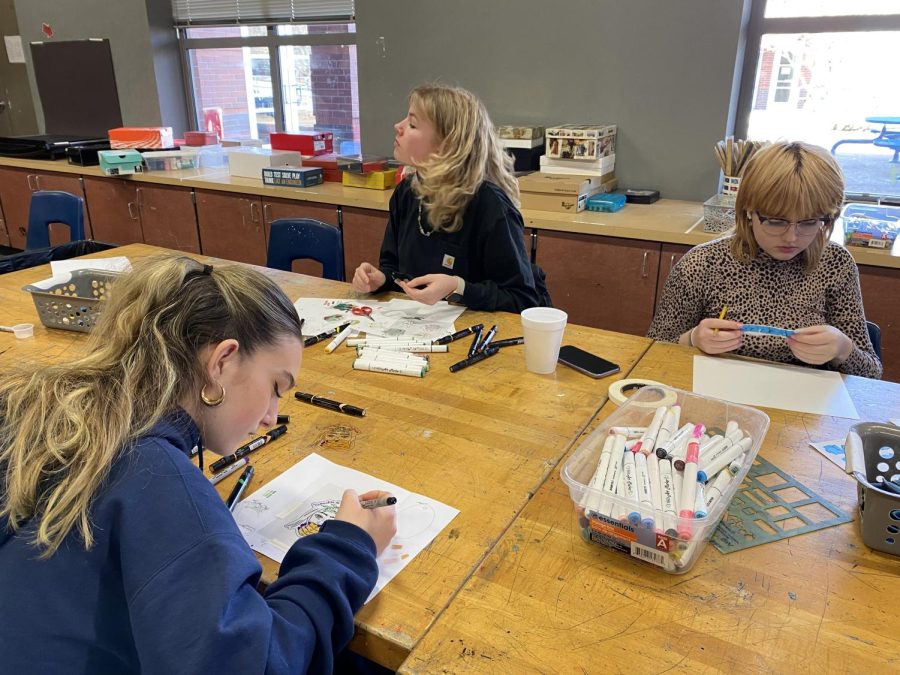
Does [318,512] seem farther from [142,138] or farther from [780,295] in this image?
[142,138]

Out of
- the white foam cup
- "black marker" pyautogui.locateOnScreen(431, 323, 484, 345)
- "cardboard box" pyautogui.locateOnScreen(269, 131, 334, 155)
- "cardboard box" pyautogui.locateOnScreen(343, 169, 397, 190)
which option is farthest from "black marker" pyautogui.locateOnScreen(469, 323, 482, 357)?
"cardboard box" pyautogui.locateOnScreen(269, 131, 334, 155)

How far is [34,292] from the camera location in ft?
5.48

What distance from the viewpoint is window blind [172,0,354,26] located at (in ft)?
13.2

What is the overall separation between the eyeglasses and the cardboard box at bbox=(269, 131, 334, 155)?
2.95 meters

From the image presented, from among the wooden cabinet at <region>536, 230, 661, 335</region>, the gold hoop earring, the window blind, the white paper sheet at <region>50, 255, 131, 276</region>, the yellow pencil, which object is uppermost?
the window blind

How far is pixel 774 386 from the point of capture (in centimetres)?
138

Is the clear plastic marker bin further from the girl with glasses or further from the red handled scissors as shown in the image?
the red handled scissors

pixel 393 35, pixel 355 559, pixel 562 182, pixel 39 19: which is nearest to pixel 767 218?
pixel 355 559

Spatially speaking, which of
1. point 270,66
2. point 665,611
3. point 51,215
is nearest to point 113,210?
point 51,215

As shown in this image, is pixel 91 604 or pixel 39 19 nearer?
pixel 91 604

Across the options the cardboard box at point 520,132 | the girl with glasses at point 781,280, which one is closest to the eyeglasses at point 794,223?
the girl with glasses at point 781,280

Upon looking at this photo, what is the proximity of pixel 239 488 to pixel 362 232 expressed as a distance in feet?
7.84

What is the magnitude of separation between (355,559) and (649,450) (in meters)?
0.46

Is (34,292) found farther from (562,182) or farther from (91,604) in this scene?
(562,182)
